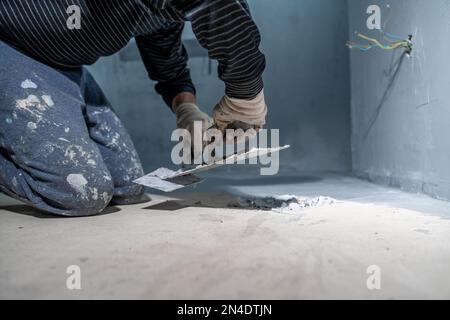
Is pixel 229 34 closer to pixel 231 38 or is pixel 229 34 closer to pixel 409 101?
pixel 231 38

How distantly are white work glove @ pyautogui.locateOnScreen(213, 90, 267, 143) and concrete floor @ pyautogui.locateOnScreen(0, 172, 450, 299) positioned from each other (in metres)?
0.28

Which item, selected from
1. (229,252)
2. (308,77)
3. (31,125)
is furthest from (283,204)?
(308,77)

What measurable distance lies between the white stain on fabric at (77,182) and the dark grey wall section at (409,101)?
1.16 metres

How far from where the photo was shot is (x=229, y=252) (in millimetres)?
703

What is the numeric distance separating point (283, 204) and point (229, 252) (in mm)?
A: 572

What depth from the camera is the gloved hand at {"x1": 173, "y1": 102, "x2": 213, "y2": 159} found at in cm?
128

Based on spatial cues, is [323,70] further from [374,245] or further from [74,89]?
[374,245]

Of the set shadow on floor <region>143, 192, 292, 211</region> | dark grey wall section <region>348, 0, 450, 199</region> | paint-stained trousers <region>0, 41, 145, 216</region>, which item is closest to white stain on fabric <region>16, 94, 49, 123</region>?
paint-stained trousers <region>0, 41, 145, 216</region>

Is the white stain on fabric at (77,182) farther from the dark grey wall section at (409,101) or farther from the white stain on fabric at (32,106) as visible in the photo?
the dark grey wall section at (409,101)

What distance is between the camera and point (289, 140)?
2723 mm

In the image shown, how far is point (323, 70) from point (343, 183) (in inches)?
40.5

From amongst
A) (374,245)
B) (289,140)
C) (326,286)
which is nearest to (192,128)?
(374,245)

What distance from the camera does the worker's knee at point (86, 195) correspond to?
41.3 inches

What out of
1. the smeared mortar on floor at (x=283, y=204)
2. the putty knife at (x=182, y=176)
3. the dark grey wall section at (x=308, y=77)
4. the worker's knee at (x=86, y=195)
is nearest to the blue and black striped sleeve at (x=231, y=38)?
the putty knife at (x=182, y=176)
